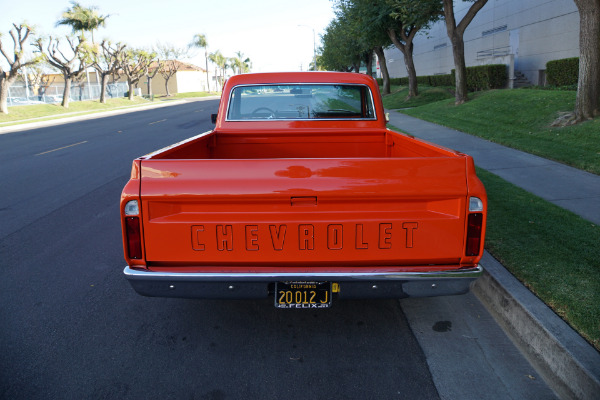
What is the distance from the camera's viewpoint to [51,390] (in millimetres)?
3072

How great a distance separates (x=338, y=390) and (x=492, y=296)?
5.65 feet

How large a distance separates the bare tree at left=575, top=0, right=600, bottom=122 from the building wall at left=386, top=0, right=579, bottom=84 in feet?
40.8

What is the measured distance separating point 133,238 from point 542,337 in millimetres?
2705

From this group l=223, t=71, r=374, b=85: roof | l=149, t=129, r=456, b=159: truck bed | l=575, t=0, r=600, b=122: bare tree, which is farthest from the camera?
l=575, t=0, r=600, b=122: bare tree

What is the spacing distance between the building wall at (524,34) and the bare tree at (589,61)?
12449mm

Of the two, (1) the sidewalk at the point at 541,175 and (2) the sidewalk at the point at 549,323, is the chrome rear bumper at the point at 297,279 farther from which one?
(1) the sidewalk at the point at 541,175

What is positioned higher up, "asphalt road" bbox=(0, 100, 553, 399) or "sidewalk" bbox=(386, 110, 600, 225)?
"sidewalk" bbox=(386, 110, 600, 225)

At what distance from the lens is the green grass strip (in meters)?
3.58

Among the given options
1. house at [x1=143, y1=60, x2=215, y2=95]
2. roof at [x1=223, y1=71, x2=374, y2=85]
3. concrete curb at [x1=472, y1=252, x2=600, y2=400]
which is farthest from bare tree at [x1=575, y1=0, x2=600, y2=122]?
house at [x1=143, y1=60, x2=215, y2=95]

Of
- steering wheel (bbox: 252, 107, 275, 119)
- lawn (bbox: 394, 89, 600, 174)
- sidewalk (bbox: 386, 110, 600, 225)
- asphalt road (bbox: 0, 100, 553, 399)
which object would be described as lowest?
asphalt road (bbox: 0, 100, 553, 399)

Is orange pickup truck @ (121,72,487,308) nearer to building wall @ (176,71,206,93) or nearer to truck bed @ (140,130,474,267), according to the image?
truck bed @ (140,130,474,267)

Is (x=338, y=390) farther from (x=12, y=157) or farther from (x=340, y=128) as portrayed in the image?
(x=12, y=157)

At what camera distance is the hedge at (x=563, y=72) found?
757 inches

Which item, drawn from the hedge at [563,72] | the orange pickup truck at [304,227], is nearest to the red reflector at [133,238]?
the orange pickup truck at [304,227]
